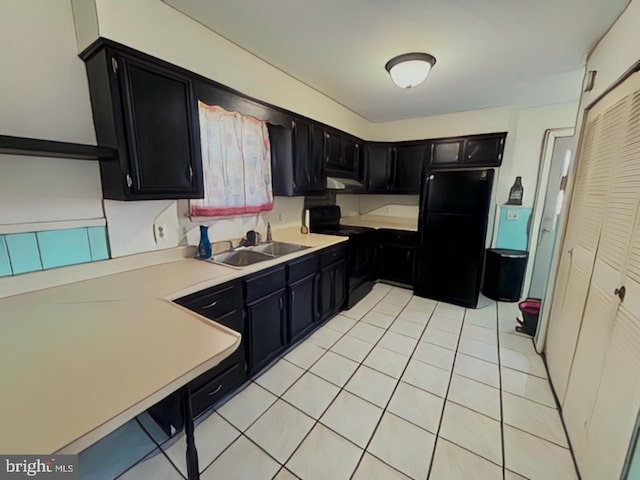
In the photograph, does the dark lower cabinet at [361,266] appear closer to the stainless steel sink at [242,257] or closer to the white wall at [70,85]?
the stainless steel sink at [242,257]

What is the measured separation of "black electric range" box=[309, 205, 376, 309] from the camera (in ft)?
10.4

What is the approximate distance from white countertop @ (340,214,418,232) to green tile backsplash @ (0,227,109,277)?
3052 mm

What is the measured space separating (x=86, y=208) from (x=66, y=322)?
0.74 metres

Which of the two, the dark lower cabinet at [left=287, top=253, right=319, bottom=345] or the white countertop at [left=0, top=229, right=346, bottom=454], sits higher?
the white countertop at [left=0, top=229, right=346, bottom=454]

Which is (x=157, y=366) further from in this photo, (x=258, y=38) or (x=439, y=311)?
(x=439, y=311)

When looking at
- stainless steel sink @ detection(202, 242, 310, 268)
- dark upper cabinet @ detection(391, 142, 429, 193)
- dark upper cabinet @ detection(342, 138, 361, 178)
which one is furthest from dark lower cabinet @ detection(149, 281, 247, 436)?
dark upper cabinet @ detection(391, 142, 429, 193)

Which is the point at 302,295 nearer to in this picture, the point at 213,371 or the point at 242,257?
the point at 242,257

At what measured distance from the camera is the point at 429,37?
1.90 metres

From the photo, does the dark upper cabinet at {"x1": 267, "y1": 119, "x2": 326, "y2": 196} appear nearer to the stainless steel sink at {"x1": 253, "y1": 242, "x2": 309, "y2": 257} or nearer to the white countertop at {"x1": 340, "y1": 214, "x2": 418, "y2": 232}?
the stainless steel sink at {"x1": 253, "y1": 242, "x2": 309, "y2": 257}

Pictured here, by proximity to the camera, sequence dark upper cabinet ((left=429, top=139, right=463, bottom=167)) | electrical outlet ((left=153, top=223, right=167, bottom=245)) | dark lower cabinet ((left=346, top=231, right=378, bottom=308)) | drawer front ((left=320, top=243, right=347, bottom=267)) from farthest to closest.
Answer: dark upper cabinet ((left=429, top=139, right=463, bottom=167)) < dark lower cabinet ((left=346, top=231, right=378, bottom=308)) < drawer front ((left=320, top=243, right=347, bottom=267)) < electrical outlet ((left=153, top=223, right=167, bottom=245))

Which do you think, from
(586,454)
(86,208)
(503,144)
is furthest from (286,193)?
(503,144)

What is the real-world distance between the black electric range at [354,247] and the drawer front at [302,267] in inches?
27.4

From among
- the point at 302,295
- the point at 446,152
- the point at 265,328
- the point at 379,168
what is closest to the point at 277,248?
the point at 302,295

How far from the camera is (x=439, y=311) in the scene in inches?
125
